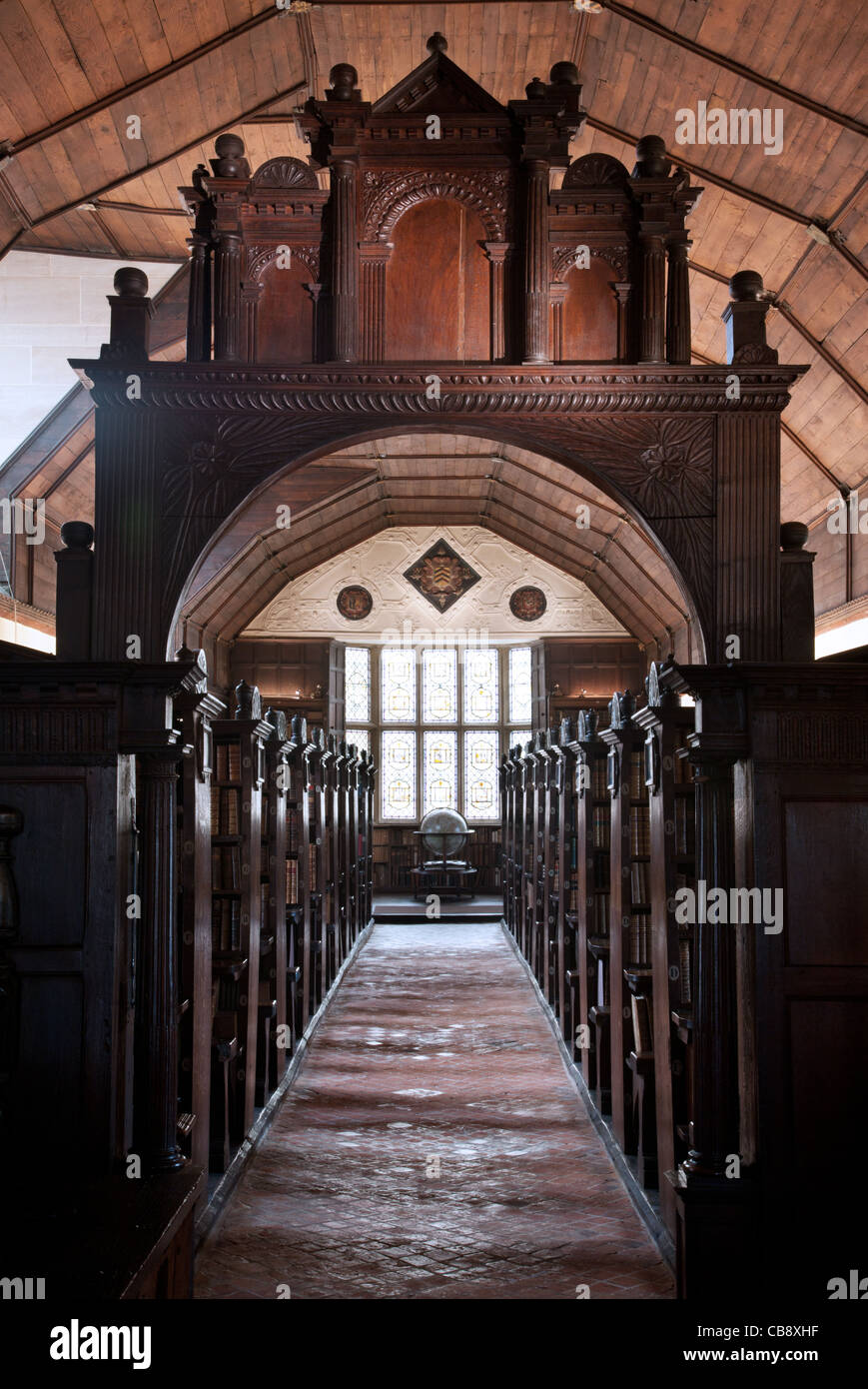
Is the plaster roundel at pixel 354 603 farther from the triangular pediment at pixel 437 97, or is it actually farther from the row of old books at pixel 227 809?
the triangular pediment at pixel 437 97

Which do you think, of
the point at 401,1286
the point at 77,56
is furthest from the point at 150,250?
the point at 401,1286

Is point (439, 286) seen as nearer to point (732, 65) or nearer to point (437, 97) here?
point (437, 97)

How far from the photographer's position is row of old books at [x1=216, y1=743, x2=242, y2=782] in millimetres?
6609

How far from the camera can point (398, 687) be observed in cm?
2098

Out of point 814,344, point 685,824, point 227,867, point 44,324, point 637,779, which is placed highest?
point 44,324

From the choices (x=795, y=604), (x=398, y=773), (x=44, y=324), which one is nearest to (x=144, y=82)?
(x=44, y=324)

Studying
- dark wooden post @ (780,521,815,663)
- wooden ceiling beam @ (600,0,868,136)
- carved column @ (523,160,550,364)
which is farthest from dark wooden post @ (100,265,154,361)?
wooden ceiling beam @ (600,0,868,136)

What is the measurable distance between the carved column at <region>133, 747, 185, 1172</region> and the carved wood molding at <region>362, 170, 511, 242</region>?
2.20m

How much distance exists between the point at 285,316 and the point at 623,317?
1312 millimetres

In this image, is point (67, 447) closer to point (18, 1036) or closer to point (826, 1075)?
point (18, 1036)

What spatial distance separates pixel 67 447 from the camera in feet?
35.3

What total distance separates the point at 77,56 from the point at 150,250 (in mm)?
Result: 2919

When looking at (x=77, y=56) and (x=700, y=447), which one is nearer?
(x=700, y=447)

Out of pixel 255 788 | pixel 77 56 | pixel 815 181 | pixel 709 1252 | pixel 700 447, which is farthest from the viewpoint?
pixel 815 181
